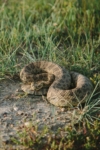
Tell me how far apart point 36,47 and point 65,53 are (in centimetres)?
72

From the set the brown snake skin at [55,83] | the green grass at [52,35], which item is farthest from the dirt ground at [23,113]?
the green grass at [52,35]

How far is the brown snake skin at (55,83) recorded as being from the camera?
6969 mm

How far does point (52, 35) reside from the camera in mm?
9367

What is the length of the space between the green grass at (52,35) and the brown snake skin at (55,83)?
257mm

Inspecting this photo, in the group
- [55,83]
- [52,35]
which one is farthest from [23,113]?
[52,35]

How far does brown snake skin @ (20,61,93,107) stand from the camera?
6.97m

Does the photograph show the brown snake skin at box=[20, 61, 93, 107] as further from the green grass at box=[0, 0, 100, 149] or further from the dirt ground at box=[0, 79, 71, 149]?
the green grass at box=[0, 0, 100, 149]

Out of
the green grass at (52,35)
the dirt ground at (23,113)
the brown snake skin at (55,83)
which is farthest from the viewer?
the green grass at (52,35)

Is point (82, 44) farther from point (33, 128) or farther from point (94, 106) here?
point (33, 128)

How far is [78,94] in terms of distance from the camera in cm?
698

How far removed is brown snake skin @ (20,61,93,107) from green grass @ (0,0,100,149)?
0.26 metres

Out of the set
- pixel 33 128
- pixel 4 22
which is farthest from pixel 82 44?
pixel 33 128

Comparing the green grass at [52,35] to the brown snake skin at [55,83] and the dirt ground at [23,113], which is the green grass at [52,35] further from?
the dirt ground at [23,113]

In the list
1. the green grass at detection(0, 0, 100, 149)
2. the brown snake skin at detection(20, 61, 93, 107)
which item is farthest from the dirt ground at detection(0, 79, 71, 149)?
the green grass at detection(0, 0, 100, 149)
